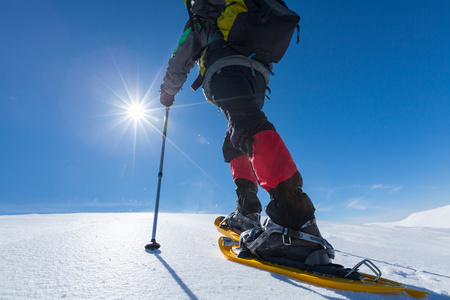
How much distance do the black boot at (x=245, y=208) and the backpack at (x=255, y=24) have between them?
146 cm

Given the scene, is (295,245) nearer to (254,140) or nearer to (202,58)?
(254,140)

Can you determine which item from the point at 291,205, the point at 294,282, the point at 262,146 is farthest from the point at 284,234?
the point at 262,146

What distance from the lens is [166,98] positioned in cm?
290

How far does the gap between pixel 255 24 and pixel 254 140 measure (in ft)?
3.37

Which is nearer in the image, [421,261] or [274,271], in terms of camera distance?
[274,271]

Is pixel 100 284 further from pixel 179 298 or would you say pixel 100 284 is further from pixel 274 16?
pixel 274 16

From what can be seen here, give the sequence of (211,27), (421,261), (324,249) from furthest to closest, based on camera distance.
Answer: (211,27), (421,261), (324,249)

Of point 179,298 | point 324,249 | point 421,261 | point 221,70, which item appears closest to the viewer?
point 179,298

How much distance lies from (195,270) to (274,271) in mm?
460

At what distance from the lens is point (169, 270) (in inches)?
41.8

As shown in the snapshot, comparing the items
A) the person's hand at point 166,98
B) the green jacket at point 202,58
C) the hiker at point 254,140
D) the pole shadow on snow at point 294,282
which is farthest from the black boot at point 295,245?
the person's hand at point 166,98

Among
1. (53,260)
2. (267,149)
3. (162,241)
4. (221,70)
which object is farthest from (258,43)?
(53,260)

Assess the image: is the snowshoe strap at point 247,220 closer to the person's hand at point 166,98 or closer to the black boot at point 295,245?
the black boot at point 295,245

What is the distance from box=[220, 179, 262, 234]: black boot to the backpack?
4.80 ft
